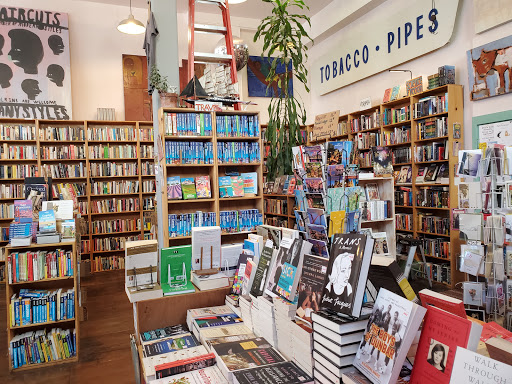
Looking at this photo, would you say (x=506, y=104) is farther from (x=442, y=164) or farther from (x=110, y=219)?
(x=110, y=219)

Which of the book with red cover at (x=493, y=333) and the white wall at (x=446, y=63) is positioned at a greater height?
the white wall at (x=446, y=63)

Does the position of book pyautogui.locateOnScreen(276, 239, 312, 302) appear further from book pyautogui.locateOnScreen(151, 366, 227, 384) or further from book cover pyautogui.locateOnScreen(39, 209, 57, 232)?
book cover pyautogui.locateOnScreen(39, 209, 57, 232)

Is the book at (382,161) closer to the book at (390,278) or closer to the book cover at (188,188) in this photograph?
the book cover at (188,188)

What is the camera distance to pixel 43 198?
159 inches

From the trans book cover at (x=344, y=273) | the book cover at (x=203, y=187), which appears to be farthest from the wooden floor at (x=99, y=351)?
the trans book cover at (x=344, y=273)

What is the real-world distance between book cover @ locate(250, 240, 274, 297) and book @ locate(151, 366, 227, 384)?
419mm

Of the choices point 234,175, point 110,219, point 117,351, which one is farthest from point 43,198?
point 110,219

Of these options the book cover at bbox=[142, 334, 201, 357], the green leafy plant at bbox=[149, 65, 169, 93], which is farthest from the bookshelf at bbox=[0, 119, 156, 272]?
the book cover at bbox=[142, 334, 201, 357]

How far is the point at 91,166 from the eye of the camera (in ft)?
23.2

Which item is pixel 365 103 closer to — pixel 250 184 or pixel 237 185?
pixel 250 184

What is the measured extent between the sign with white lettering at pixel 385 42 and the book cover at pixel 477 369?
525 cm

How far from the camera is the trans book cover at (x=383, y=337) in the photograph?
3.48 feet

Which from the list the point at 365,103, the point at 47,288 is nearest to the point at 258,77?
the point at 365,103

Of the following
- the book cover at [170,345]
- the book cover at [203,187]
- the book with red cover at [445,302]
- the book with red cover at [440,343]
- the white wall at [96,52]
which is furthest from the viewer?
the white wall at [96,52]
